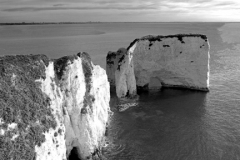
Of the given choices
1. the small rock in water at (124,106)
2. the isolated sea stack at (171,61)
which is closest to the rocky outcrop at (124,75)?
the isolated sea stack at (171,61)

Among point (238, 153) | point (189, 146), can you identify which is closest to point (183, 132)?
point (189, 146)

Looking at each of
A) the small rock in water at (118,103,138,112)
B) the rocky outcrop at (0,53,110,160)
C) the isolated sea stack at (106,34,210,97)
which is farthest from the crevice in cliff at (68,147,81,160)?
the isolated sea stack at (106,34,210,97)

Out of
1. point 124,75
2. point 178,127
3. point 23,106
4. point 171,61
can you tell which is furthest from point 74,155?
point 171,61

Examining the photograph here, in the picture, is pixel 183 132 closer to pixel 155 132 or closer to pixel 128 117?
pixel 155 132

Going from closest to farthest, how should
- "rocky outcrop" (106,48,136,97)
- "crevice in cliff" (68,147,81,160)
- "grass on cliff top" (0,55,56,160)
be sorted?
"grass on cliff top" (0,55,56,160) → "crevice in cliff" (68,147,81,160) → "rocky outcrop" (106,48,136,97)

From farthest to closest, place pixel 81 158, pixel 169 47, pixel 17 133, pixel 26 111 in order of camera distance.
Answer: pixel 169 47
pixel 81 158
pixel 26 111
pixel 17 133

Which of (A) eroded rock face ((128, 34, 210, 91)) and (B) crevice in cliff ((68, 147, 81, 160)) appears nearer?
(B) crevice in cliff ((68, 147, 81, 160))

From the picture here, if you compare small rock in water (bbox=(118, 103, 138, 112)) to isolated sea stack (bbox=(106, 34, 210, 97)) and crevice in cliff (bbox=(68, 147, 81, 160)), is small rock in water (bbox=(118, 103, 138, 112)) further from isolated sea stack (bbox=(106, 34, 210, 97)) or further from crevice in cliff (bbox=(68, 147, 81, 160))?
crevice in cliff (bbox=(68, 147, 81, 160))

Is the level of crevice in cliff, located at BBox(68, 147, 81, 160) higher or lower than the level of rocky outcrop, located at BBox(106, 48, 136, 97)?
lower
